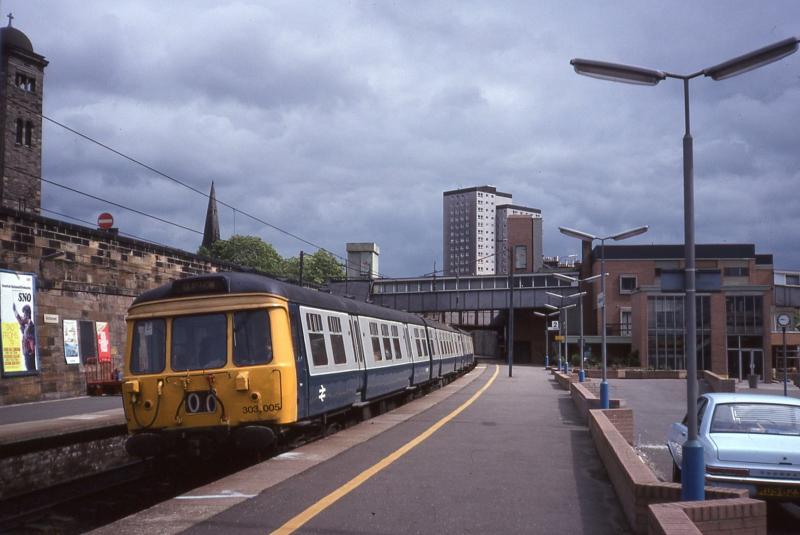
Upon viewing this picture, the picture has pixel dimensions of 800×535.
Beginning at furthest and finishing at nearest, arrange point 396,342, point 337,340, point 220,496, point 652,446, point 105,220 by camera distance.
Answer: point 105,220 → point 396,342 → point 652,446 → point 337,340 → point 220,496

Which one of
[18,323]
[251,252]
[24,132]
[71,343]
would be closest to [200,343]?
[18,323]

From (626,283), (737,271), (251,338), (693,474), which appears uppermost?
(737,271)

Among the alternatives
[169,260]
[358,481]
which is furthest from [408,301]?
[358,481]

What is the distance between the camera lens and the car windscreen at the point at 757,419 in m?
9.68

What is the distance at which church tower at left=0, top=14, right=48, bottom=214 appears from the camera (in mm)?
53250

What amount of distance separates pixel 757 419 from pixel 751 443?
2.72ft

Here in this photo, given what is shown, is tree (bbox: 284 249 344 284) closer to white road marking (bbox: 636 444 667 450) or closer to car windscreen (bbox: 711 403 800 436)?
white road marking (bbox: 636 444 667 450)

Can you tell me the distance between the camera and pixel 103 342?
26.2 meters

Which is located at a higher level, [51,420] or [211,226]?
[211,226]

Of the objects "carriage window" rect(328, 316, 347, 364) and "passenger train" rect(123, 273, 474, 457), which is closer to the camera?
"passenger train" rect(123, 273, 474, 457)

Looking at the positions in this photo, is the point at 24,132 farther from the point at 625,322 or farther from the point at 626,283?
the point at 625,322

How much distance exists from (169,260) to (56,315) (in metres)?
6.70

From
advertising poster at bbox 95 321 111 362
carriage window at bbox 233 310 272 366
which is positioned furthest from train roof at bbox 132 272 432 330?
advertising poster at bbox 95 321 111 362

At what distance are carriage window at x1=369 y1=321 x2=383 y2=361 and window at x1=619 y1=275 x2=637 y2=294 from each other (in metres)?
60.9
